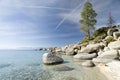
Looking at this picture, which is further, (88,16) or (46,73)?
(88,16)

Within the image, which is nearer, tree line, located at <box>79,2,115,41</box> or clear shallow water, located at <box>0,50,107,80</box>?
clear shallow water, located at <box>0,50,107,80</box>

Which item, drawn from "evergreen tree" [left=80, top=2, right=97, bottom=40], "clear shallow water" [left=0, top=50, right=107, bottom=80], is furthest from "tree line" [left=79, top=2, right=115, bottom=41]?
"clear shallow water" [left=0, top=50, right=107, bottom=80]

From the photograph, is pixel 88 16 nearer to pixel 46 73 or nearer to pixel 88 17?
pixel 88 17

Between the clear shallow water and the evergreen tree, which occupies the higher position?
the evergreen tree

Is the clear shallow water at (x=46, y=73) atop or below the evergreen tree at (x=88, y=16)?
below

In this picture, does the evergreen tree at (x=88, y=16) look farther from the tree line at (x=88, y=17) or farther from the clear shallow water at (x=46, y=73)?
the clear shallow water at (x=46, y=73)

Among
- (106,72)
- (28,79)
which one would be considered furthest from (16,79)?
(106,72)

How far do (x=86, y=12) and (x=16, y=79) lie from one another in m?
39.2

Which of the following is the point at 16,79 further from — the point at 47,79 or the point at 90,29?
the point at 90,29

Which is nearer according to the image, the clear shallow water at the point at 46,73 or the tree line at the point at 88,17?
the clear shallow water at the point at 46,73

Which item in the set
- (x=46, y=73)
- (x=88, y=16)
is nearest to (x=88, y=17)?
(x=88, y=16)

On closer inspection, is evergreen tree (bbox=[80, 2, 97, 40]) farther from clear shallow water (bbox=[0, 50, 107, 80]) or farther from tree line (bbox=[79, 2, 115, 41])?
clear shallow water (bbox=[0, 50, 107, 80])

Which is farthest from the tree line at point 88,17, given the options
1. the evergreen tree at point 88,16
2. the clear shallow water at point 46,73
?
the clear shallow water at point 46,73

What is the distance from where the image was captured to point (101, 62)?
17.6 m
